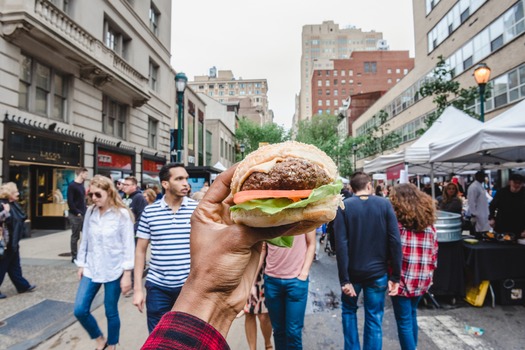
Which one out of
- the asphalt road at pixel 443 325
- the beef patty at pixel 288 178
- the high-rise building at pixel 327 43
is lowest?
the asphalt road at pixel 443 325

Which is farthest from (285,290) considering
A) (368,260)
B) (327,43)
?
(327,43)

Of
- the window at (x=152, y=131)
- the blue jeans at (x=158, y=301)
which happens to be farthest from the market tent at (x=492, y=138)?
the window at (x=152, y=131)

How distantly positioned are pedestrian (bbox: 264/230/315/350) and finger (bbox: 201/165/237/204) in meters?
1.70

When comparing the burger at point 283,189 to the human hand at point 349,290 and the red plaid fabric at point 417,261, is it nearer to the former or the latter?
the human hand at point 349,290

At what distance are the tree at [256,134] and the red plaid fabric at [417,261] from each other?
42534mm

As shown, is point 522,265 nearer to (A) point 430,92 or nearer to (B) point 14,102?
(A) point 430,92

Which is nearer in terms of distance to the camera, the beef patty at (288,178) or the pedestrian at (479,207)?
the beef patty at (288,178)

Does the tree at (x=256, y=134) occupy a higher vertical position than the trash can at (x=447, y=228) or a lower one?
higher

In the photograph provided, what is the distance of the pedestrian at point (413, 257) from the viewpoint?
3461mm

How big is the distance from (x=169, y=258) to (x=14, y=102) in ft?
35.9

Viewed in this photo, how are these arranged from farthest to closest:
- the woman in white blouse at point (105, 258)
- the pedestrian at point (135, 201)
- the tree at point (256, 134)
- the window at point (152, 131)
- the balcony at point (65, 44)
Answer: the tree at point (256, 134) → the window at point (152, 131) → the balcony at point (65, 44) → the pedestrian at point (135, 201) → the woman in white blouse at point (105, 258)

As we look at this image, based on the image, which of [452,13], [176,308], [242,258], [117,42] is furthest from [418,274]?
[452,13]

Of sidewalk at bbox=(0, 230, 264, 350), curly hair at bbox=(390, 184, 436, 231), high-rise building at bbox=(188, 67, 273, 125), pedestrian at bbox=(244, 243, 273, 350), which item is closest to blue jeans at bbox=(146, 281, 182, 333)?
pedestrian at bbox=(244, 243, 273, 350)

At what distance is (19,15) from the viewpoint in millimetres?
9766
